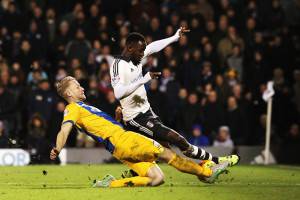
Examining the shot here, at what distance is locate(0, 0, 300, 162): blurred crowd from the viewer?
66.7 ft

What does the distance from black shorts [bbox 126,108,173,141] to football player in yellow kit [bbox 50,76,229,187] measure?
29.6 inches

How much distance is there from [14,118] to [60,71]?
160 cm

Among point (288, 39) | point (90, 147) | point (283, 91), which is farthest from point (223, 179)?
point (288, 39)

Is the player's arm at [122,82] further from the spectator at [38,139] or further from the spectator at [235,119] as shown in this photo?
the spectator at [235,119]

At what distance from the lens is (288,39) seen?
22562mm

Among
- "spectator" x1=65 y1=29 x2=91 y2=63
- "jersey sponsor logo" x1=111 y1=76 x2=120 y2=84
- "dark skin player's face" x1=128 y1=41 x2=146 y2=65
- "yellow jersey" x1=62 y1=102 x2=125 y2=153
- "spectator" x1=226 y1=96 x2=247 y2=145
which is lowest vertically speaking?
"yellow jersey" x1=62 y1=102 x2=125 y2=153

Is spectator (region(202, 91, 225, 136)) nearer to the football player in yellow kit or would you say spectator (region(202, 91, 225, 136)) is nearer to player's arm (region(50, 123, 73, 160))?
the football player in yellow kit

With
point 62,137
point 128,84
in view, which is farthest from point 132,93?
point 62,137

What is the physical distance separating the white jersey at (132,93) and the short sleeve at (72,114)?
0.91 metres

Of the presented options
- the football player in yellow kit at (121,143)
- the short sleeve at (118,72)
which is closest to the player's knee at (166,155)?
the football player in yellow kit at (121,143)

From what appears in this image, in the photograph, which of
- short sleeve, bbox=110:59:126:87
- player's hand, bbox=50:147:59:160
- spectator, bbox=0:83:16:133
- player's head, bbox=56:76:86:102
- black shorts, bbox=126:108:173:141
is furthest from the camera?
spectator, bbox=0:83:16:133

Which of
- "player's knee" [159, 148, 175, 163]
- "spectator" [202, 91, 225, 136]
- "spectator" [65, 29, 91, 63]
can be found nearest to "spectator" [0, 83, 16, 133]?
"spectator" [65, 29, 91, 63]

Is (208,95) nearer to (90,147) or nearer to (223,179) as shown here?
(90,147)

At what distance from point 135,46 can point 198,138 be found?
8564 mm
